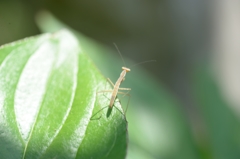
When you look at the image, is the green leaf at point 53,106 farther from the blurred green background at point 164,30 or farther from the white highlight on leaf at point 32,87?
the blurred green background at point 164,30

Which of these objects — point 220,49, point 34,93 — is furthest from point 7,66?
point 220,49

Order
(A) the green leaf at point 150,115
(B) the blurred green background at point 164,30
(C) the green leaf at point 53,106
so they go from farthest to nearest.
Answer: (B) the blurred green background at point 164,30
(A) the green leaf at point 150,115
(C) the green leaf at point 53,106

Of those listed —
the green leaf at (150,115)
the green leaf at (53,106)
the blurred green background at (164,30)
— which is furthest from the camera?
the blurred green background at (164,30)

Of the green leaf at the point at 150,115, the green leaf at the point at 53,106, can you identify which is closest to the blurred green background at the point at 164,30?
the green leaf at the point at 150,115

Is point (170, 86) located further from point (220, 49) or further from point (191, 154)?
point (191, 154)

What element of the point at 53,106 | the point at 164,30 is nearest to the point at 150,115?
the point at 53,106

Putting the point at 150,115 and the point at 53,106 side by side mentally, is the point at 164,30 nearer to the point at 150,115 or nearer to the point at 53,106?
the point at 150,115

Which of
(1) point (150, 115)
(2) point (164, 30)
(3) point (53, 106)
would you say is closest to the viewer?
(3) point (53, 106)

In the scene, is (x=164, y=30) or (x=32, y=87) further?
(x=164, y=30)
